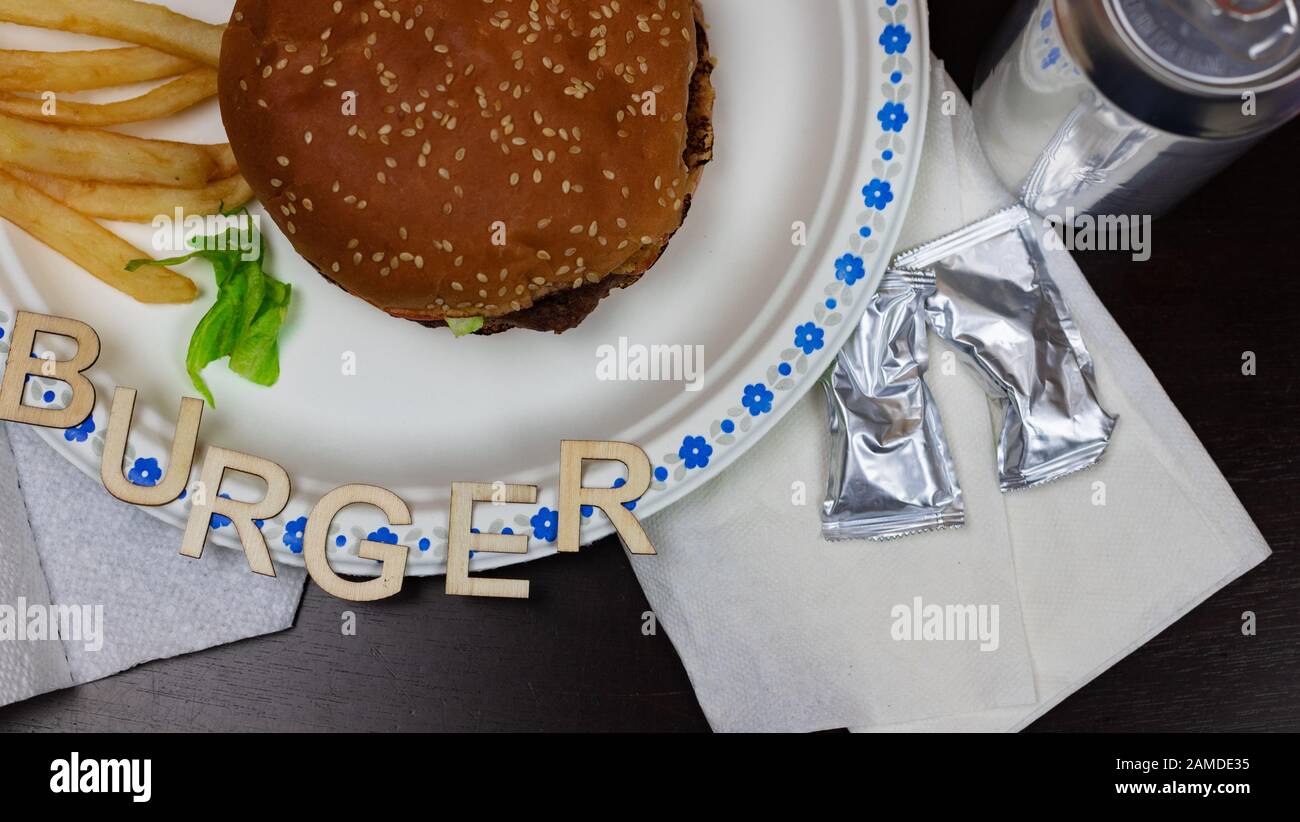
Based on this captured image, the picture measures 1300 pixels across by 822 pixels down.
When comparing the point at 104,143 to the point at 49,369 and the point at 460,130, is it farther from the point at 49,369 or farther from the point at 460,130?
the point at 460,130

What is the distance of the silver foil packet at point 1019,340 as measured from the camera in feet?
4.90

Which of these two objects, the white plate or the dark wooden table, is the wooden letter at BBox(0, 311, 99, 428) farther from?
the dark wooden table

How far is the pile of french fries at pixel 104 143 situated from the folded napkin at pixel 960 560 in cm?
97

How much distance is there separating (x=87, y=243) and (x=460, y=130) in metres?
0.73

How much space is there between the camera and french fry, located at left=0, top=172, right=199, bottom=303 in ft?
4.62

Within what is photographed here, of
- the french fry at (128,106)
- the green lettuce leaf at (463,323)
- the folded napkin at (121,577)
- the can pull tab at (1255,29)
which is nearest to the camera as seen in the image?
the can pull tab at (1255,29)

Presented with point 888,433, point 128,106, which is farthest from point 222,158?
point 888,433

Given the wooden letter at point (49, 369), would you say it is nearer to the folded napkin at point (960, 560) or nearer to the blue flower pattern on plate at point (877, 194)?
the folded napkin at point (960, 560)

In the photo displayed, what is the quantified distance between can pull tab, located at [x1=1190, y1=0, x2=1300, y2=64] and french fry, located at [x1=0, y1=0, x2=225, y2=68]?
1.49 meters

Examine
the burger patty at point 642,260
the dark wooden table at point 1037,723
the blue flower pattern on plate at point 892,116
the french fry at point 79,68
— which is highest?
the french fry at point 79,68

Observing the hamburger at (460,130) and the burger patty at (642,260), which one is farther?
the burger patty at (642,260)

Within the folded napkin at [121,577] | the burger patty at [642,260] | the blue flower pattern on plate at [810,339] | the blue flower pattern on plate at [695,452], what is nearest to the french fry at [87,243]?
the folded napkin at [121,577]
